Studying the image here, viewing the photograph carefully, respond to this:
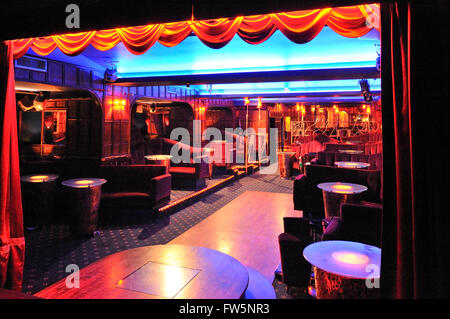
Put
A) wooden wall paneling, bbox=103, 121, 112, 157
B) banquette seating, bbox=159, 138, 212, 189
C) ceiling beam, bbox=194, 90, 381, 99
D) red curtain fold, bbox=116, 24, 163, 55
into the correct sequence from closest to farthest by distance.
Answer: red curtain fold, bbox=116, 24, 163, 55 < wooden wall paneling, bbox=103, 121, 112, 157 < banquette seating, bbox=159, 138, 212, 189 < ceiling beam, bbox=194, 90, 381, 99

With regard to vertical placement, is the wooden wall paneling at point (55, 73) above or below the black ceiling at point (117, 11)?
above

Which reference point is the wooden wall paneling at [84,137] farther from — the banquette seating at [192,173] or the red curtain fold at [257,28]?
the red curtain fold at [257,28]

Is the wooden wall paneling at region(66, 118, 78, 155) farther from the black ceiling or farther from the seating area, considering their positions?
the black ceiling

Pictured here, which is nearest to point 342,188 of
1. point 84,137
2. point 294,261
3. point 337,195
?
point 337,195

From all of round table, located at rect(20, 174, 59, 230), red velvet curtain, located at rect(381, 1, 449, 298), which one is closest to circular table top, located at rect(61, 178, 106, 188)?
round table, located at rect(20, 174, 59, 230)

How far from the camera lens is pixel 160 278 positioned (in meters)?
1.86

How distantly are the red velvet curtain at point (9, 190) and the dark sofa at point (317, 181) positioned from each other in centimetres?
448

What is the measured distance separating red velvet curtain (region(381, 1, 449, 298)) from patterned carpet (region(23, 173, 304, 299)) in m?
1.56

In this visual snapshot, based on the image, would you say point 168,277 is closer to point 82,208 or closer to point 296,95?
point 82,208

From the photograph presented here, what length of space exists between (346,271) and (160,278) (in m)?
1.19

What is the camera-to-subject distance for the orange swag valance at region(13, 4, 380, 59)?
2281 mm

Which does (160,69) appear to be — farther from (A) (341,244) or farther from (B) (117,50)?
(A) (341,244)

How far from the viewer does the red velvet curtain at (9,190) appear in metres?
2.62

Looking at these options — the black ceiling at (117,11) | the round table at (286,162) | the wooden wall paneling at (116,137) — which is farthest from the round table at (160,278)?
the round table at (286,162)
